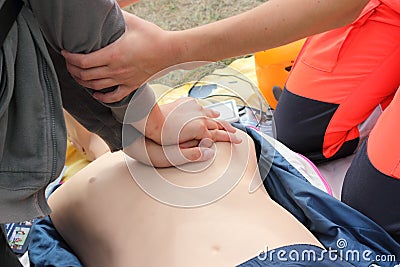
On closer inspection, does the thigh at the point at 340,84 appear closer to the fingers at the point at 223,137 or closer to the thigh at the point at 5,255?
the fingers at the point at 223,137

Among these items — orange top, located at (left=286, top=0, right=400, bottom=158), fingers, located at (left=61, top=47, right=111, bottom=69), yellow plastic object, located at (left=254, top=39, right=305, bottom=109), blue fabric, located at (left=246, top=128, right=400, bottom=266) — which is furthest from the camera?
yellow plastic object, located at (left=254, top=39, right=305, bottom=109)

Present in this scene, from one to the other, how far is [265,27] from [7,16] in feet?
1.37

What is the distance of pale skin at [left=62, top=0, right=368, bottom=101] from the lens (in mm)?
811

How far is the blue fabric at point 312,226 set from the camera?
0.95 metres

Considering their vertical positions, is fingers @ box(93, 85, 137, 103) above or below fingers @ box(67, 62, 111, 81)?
below

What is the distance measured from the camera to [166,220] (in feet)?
2.88

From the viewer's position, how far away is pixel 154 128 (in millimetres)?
964

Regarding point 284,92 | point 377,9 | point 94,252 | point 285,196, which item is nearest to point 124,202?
point 94,252

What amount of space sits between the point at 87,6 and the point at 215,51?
27cm

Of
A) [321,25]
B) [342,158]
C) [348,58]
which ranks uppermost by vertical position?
[321,25]

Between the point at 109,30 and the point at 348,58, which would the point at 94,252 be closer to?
the point at 109,30

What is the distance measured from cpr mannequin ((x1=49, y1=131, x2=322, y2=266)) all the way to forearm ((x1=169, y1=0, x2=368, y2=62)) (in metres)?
0.25

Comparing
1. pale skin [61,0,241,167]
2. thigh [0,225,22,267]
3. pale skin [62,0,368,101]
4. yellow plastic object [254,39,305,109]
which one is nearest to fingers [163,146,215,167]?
pale skin [61,0,241,167]

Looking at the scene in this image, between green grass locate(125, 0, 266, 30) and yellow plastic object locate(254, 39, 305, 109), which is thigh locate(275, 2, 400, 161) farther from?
green grass locate(125, 0, 266, 30)
